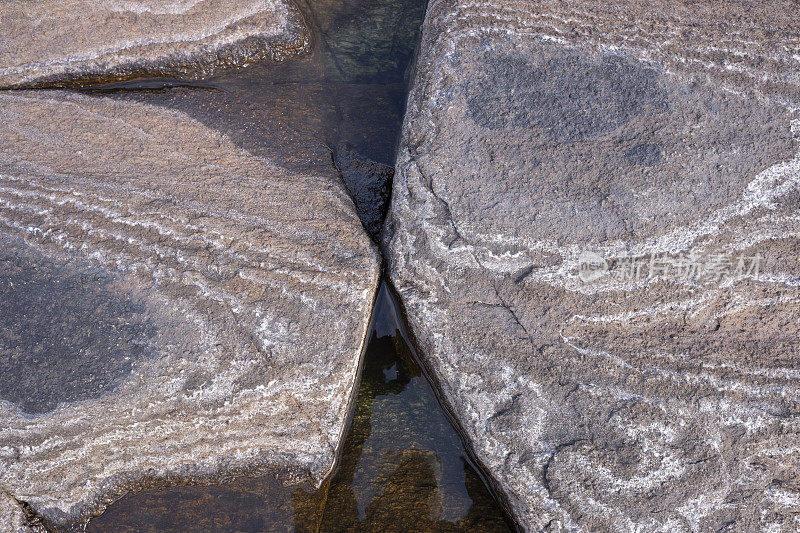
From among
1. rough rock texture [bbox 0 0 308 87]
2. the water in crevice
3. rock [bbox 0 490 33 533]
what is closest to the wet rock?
the water in crevice

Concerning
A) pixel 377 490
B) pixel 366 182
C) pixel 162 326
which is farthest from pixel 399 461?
pixel 366 182

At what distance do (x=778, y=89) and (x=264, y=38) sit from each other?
65.5 inches

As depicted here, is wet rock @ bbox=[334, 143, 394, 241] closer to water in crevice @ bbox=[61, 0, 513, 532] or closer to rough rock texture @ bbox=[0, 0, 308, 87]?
water in crevice @ bbox=[61, 0, 513, 532]

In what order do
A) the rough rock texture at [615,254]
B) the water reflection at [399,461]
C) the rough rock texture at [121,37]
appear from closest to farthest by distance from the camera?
the rough rock texture at [615,254], the water reflection at [399,461], the rough rock texture at [121,37]

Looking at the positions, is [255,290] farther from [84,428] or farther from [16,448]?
[16,448]

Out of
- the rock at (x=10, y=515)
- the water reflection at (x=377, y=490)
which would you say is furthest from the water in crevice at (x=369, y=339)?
the rock at (x=10, y=515)

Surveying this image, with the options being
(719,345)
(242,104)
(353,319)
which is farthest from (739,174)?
(242,104)

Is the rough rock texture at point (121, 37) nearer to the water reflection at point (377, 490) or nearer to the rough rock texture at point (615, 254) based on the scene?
the rough rock texture at point (615, 254)

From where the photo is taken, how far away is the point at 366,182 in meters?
1.95

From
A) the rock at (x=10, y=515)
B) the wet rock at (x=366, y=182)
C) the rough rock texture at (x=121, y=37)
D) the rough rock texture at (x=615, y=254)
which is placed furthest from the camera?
the rough rock texture at (x=121, y=37)

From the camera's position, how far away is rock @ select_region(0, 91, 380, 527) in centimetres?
142

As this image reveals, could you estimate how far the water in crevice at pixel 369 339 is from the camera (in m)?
1.55

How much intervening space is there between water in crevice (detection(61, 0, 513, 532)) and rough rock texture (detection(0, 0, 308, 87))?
2.9 inches

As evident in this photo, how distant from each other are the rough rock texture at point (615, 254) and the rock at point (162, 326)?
263 mm
